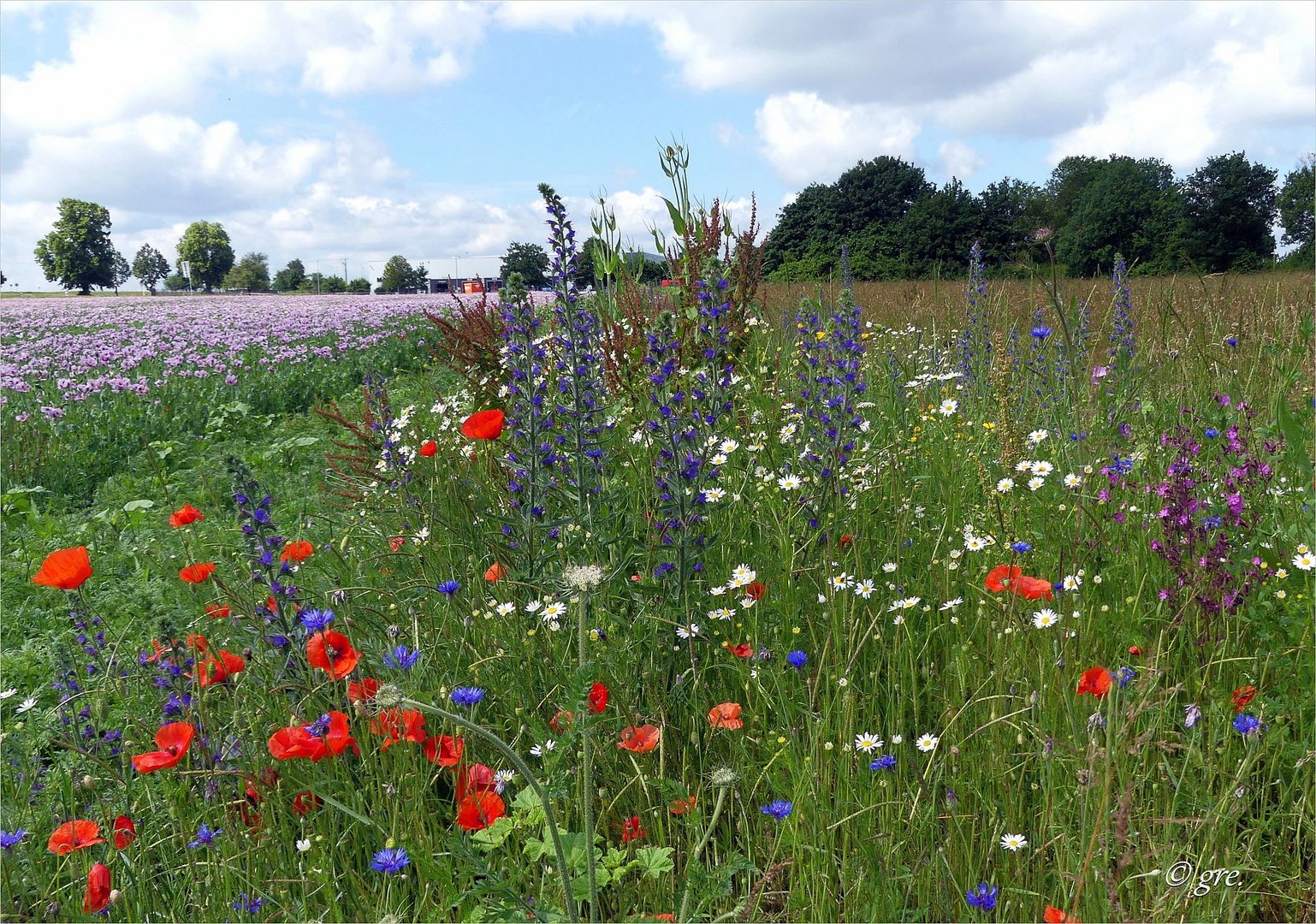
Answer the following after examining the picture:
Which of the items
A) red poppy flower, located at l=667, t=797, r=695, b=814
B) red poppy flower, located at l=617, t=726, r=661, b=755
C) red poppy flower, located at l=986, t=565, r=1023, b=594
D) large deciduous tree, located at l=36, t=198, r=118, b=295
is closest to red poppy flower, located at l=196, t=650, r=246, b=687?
red poppy flower, located at l=617, t=726, r=661, b=755

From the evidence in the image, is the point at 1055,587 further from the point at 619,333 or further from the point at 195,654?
the point at 619,333

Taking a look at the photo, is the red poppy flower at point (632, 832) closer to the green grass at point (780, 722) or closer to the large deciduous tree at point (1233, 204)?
the green grass at point (780, 722)

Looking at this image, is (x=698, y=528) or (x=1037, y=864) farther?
(x=698, y=528)

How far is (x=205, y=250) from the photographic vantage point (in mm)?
74562

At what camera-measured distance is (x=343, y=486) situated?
15.8 feet

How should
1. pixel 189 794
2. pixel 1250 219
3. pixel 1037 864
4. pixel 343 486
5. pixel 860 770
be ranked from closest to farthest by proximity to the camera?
pixel 1037 864 → pixel 860 770 → pixel 189 794 → pixel 343 486 → pixel 1250 219

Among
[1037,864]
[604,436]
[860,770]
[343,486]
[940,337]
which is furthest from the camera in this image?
[940,337]

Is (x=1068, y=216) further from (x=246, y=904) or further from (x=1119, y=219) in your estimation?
(x=246, y=904)

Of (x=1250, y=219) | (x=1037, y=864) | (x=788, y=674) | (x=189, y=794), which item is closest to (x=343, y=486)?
(x=189, y=794)

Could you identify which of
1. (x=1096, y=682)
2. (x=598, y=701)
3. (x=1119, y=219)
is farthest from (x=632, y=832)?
(x=1119, y=219)

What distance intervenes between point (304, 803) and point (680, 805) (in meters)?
0.88

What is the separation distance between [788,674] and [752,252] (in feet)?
13.4

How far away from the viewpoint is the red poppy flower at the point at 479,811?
1.51m

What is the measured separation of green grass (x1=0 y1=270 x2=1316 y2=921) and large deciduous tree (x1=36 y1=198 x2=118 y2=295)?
63921 mm
